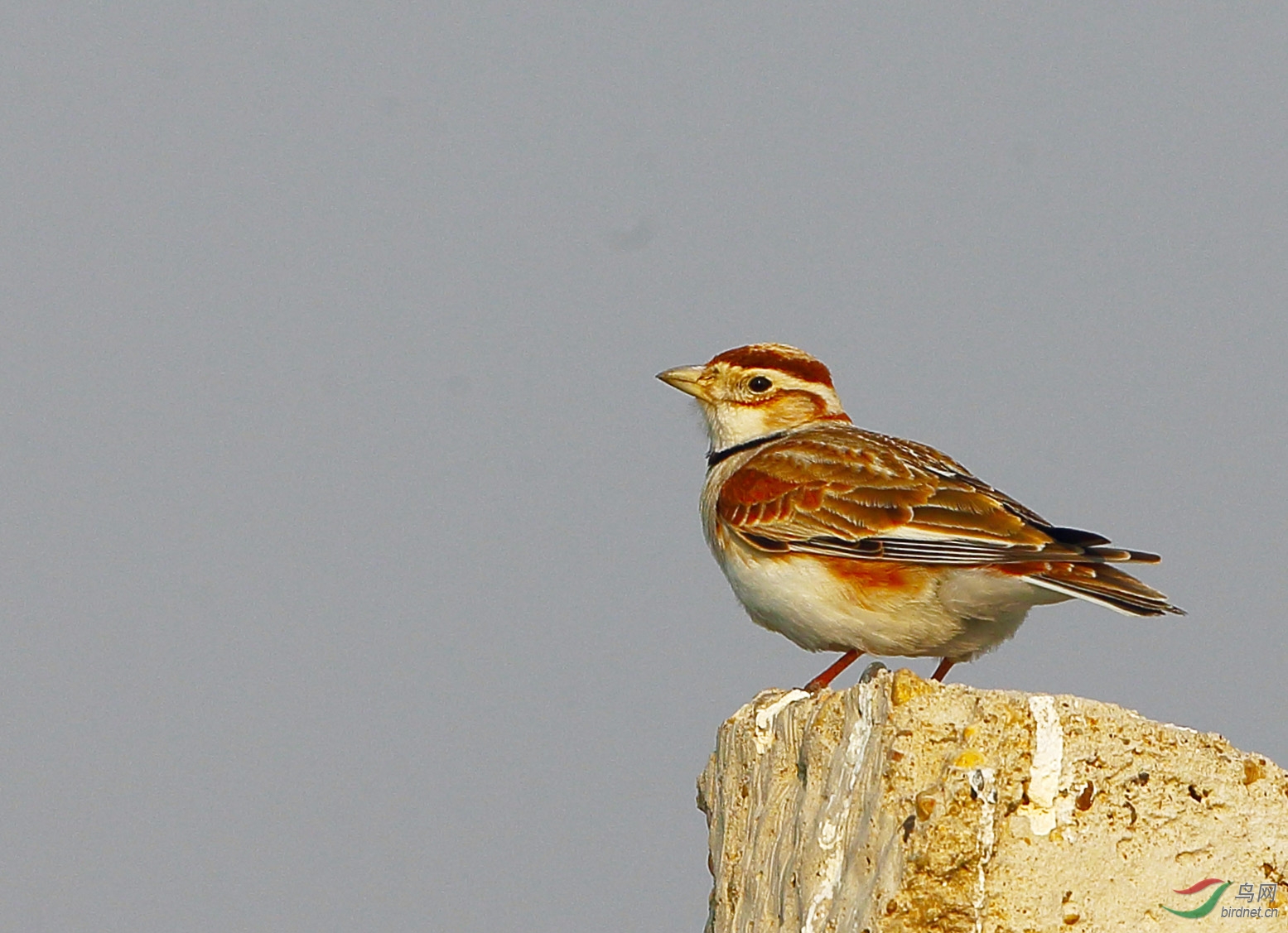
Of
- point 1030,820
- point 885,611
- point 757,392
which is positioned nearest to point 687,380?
point 757,392

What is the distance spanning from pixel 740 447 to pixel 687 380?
26.9 inches

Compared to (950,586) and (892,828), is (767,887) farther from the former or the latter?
(950,586)

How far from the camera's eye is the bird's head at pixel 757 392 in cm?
1248

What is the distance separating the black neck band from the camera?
483 inches

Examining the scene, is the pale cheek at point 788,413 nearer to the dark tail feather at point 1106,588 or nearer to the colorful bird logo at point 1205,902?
the dark tail feather at point 1106,588

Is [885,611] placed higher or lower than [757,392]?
lower

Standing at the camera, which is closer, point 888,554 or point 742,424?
point 888,554

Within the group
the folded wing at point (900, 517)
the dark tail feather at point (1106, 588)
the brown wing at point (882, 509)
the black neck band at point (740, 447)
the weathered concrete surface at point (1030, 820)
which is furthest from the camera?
the black neck band at point (740, 447)

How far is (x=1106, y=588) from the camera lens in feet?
29.1

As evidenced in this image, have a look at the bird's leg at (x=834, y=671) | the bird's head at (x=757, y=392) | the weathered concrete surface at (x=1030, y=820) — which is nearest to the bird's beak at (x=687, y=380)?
the bird's head at (x=757, y=392)

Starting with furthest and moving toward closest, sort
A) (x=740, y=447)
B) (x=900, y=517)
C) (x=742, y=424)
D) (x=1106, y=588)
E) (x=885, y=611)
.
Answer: (x=742, y=424) → (x=740, y=447) → (x=900, y=517) → (x=885, y=611) → (x=1106, y=588)

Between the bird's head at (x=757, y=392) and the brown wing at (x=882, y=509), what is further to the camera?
the bird's head at (x=757, y=392)

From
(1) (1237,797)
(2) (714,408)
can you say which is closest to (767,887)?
(1) (1237,797)

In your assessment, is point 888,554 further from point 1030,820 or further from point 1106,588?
point 1030,820
